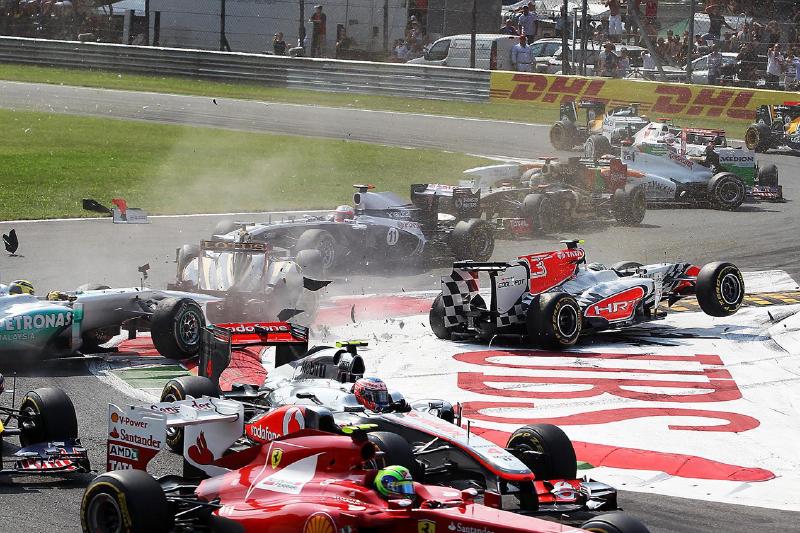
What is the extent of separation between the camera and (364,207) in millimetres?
21234

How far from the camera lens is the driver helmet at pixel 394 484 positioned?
26.5 feet

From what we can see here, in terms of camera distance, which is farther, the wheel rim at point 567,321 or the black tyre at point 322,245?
the black tyre at point 322,245

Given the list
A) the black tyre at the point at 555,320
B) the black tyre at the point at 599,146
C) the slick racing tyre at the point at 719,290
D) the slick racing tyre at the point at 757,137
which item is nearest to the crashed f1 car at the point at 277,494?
the black tyre at the point at 555,320

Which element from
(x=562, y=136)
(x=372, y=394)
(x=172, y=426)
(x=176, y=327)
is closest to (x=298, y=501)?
(x=172, y=426)

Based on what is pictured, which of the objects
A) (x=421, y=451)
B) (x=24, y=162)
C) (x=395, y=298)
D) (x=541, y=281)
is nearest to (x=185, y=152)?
(x=24, y=162)

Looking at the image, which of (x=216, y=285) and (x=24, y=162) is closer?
(x=216, y=285)

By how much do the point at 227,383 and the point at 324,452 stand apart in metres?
5.68

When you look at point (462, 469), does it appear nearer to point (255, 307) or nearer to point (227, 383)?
point (227, 383)

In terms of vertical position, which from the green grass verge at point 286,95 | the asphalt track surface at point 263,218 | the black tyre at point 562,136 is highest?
the green grass verge at point 286,95

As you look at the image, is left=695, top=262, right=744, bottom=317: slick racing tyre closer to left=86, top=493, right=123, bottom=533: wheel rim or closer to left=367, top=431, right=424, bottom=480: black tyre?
left=367, top=431, right=424, bottom=480: black tyre

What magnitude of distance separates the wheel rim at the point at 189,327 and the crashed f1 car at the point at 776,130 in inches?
829

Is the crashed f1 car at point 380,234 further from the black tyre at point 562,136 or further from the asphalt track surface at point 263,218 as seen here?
the black tyre at point 562,136

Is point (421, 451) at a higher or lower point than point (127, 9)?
lower

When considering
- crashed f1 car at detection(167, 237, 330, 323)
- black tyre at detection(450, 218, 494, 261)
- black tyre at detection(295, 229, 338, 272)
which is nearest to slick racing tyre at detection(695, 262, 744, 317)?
black tyre at detection(450, 218, 494, 261)
